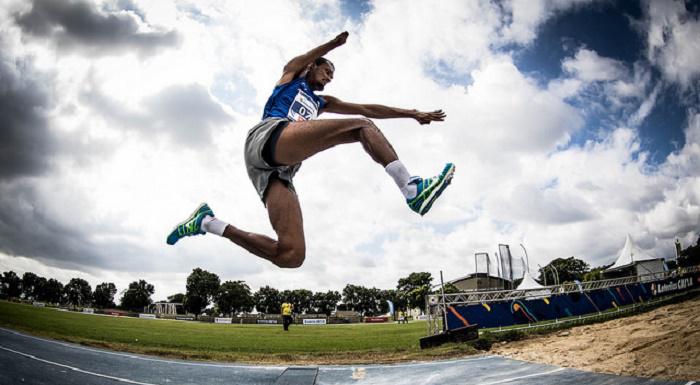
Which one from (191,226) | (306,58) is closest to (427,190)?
(306,58)

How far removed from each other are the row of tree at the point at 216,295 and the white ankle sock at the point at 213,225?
273 ft

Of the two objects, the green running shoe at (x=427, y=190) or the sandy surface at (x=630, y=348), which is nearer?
→ the green running shoe at (x=427, y=190)

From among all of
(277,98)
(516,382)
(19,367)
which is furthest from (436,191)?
(19,367)

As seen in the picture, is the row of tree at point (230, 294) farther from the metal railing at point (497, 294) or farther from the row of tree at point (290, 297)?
the metal railing at point (497, 294)

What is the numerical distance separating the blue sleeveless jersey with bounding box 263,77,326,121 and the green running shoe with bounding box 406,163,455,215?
1.35m

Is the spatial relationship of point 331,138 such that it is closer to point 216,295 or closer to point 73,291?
point 216,295

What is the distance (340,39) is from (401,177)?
55.6 inches

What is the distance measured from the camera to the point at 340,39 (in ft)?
9.80

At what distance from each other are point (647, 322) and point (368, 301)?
109782 millimetres

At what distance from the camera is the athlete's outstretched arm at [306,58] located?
299cm

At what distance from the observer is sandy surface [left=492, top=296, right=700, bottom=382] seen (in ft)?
20.1

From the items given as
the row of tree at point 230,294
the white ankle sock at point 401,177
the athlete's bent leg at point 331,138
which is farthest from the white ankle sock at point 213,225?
the row of tree at point 230,294

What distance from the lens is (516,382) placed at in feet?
19.7

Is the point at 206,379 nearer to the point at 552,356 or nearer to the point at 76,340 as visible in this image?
the point at 76,340
